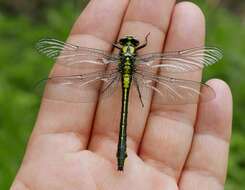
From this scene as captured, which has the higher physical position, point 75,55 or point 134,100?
point 75,55

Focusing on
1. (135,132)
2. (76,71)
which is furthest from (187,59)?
(76,71)

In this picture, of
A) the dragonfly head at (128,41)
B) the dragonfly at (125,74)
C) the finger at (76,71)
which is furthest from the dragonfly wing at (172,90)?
the finger at (76,71)

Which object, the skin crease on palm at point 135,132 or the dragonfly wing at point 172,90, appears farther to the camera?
the dragonfly wing at point 172,90

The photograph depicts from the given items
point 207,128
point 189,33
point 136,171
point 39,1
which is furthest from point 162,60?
point 39,1

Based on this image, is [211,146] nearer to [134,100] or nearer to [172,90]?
[172,90]

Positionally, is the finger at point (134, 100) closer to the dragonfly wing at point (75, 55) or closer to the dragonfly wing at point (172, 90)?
the dragonfly wing at point (172, 90)

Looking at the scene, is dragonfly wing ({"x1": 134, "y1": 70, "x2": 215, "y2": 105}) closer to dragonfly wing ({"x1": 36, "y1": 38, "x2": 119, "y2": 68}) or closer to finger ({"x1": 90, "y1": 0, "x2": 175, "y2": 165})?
finger ({"x1": 90, "y1": 0, "x2": 175, "y2": 165})
